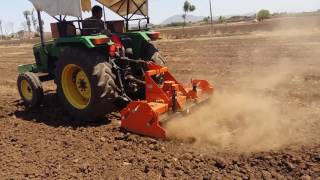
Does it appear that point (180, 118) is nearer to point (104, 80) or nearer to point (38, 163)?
point (104, 80)

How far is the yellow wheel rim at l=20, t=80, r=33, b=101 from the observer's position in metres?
7.79

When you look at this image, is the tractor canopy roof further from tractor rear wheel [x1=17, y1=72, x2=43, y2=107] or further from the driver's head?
tractor rear wheel [x1=17, y1=72, x2=43, y2=107]

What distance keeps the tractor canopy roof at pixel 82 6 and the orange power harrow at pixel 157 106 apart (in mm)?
1435

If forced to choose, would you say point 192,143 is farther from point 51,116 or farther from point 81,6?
point 51,116

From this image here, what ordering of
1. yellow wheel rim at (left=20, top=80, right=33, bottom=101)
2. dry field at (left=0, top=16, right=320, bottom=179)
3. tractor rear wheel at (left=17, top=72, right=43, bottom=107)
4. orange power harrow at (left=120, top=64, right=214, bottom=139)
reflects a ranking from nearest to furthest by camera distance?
dry field at (left=0, top=16, right=320, bottom=179) < orange power harrow at (left=120, top=64, right=214, bottom=139) < tractor rear wheel at (left=17, top=72, right=43, bottom=107) < yellow wheel rim at (left=20, top=80, right=33, bottom=101)

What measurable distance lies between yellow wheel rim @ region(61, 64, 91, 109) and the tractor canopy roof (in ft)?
2.89

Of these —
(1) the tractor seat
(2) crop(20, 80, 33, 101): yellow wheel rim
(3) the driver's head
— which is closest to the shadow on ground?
(2) crop(20, 80, 33, 101): yellow wheel rim

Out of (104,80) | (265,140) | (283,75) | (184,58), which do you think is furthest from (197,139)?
(184,58)

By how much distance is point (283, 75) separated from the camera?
9852mm

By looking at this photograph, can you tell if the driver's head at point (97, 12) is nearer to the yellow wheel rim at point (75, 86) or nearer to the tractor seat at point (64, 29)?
the tractor seat at point (64, 29)

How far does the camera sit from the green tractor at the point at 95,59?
604 cm

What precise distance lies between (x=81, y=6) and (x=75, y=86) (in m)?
1.35

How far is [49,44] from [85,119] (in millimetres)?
1833

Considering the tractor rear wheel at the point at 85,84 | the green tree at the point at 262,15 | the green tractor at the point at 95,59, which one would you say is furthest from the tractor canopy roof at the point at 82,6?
the green tree at the point at 262,15
